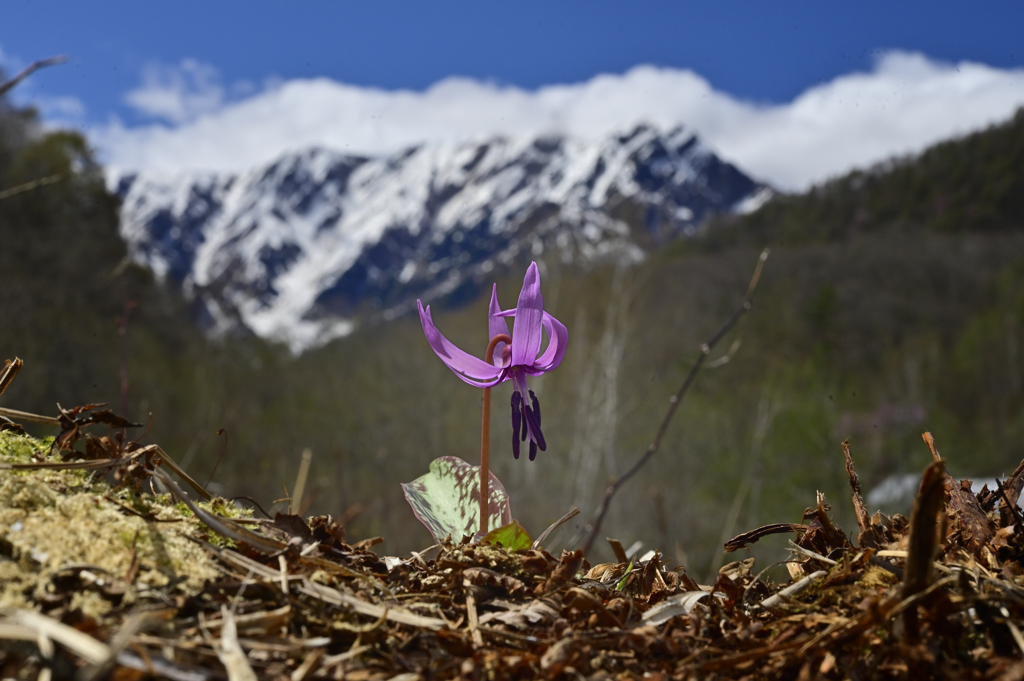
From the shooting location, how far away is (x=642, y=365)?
31.8 m

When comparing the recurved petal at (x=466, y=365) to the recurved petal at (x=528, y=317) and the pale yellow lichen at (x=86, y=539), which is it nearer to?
the recurved petal at (x=528, y=317)

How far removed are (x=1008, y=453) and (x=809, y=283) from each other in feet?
49.7

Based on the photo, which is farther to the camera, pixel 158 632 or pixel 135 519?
pixel 135 519

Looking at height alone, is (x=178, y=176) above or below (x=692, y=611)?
above

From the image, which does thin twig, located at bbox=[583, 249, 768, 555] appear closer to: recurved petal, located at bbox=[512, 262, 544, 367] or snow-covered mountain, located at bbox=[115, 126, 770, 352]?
recurved petal, located at bbox=[512, 262, 544, 367]

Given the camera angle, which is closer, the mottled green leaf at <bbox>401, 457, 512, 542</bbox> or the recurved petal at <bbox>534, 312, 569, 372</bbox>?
the recurved petal at <bbox>534, 312, 569, 372</bbox>

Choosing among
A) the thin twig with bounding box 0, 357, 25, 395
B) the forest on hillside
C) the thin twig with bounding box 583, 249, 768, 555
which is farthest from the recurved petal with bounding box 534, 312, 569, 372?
the forest on hillside

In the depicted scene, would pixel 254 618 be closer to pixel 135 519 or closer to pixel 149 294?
pixel 135 519

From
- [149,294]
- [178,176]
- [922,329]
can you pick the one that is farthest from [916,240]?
[178,176]

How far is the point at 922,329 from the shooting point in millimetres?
39531

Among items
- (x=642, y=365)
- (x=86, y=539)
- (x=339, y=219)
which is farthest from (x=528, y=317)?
(x=339, y=219)

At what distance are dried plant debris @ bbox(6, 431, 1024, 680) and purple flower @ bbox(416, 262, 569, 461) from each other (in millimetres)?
287

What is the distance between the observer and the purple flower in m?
1.21

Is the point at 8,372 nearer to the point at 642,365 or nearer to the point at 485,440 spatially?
the point at 485,440
